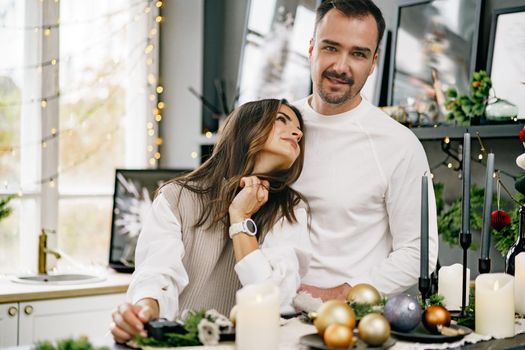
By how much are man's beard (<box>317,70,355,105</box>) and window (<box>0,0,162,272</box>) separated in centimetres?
214

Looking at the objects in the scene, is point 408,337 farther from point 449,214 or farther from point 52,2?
point 52,2

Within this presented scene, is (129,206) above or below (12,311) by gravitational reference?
above

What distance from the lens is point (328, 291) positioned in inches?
89.4

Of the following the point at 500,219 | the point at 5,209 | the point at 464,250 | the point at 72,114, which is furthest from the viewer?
the point at 72,114

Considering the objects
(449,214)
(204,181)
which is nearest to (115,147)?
(449,214)

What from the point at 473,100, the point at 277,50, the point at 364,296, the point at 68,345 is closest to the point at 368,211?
the point at 364,296

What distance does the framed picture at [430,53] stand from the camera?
3297mm

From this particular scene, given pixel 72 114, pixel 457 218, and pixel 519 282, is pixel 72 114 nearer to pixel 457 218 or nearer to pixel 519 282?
pixel 457 218

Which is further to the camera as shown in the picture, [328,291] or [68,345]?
[328,291]

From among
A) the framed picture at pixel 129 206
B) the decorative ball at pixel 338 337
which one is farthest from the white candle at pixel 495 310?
the framed picture at pixel 129 206

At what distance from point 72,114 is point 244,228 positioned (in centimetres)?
248

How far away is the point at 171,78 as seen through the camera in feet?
15.4

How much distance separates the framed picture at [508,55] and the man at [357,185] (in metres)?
0.84

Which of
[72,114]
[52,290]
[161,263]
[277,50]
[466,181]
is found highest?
[277,50]
